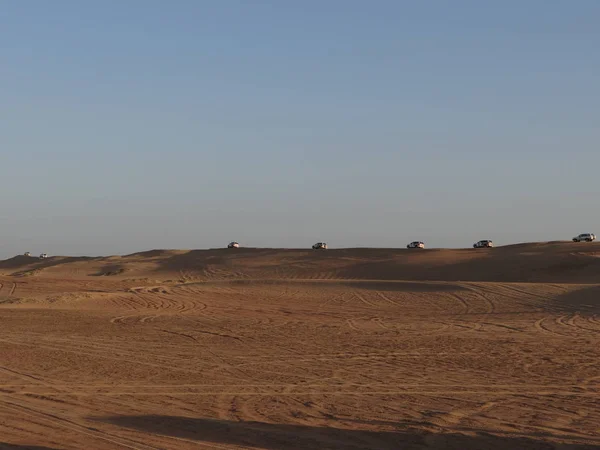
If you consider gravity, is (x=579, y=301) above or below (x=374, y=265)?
below

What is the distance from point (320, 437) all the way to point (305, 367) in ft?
19.6

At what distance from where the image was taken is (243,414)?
1102cm

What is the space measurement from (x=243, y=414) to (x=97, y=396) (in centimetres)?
282

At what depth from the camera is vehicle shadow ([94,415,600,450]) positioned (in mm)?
9117

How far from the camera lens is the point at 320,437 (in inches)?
376

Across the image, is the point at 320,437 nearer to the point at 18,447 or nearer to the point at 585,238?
the point at 18,447

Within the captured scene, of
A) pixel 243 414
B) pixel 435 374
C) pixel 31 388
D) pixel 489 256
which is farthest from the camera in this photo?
pixel 489 256

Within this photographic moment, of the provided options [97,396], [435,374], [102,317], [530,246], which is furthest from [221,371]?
[530,246]

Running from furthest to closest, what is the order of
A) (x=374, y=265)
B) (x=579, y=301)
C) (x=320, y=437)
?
1. (x=374, y=265)
2. (x=579, y=301)
3. (x=320, y=437)

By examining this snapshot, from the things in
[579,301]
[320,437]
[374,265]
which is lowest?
[320,437]

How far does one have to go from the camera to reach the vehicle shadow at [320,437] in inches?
359

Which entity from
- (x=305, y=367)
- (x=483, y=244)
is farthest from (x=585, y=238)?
(x=305, y=367)

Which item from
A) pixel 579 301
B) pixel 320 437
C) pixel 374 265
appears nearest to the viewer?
pixel 320 437

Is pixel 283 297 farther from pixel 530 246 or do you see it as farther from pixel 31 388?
pixel 530 246
